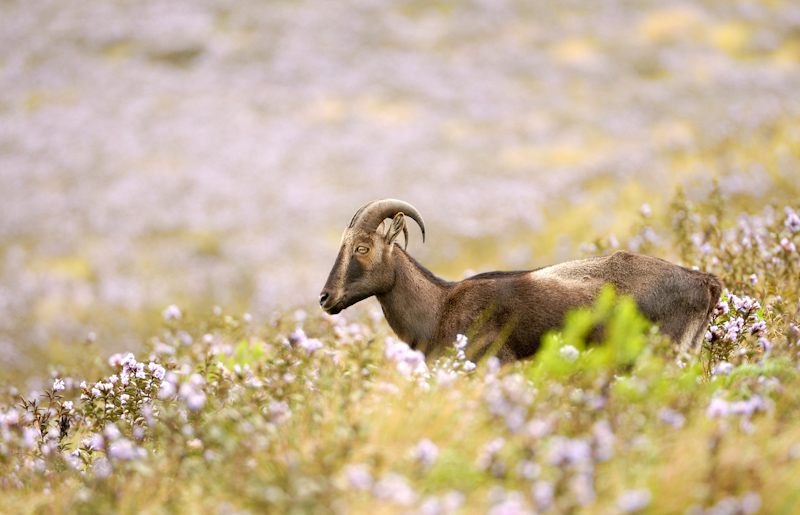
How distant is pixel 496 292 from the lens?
605cm

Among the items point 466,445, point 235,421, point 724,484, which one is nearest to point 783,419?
point 724,484

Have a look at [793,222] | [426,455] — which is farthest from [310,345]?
[793,222]

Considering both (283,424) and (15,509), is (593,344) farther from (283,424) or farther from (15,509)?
(15,509)

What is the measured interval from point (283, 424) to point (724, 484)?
7.76 ft

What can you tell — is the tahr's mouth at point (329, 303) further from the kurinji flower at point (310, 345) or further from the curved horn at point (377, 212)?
the kurinji flower at point (310, 345)

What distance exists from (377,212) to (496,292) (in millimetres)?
1372

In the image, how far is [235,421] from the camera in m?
3.94

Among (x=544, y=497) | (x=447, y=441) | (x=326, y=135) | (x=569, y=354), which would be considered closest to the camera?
(x=544, y=497)

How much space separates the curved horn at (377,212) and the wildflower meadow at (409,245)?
1267 mm

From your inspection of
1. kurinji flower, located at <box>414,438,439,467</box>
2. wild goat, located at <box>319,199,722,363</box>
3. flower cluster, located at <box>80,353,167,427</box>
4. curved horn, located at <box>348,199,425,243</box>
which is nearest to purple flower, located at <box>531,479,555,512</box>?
kurinji flower, located at <box>414,438,439,467</box>

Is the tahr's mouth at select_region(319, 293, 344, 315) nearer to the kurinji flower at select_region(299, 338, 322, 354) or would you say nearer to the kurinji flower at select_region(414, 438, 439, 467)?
the kurinji flower at select_region(299, 338, 322, 354)

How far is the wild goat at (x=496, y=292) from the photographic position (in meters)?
5.67

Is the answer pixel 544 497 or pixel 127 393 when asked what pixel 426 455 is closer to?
pixel 544 497

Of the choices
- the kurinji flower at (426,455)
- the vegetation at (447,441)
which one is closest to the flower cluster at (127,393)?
the vegetation at (447,441)
